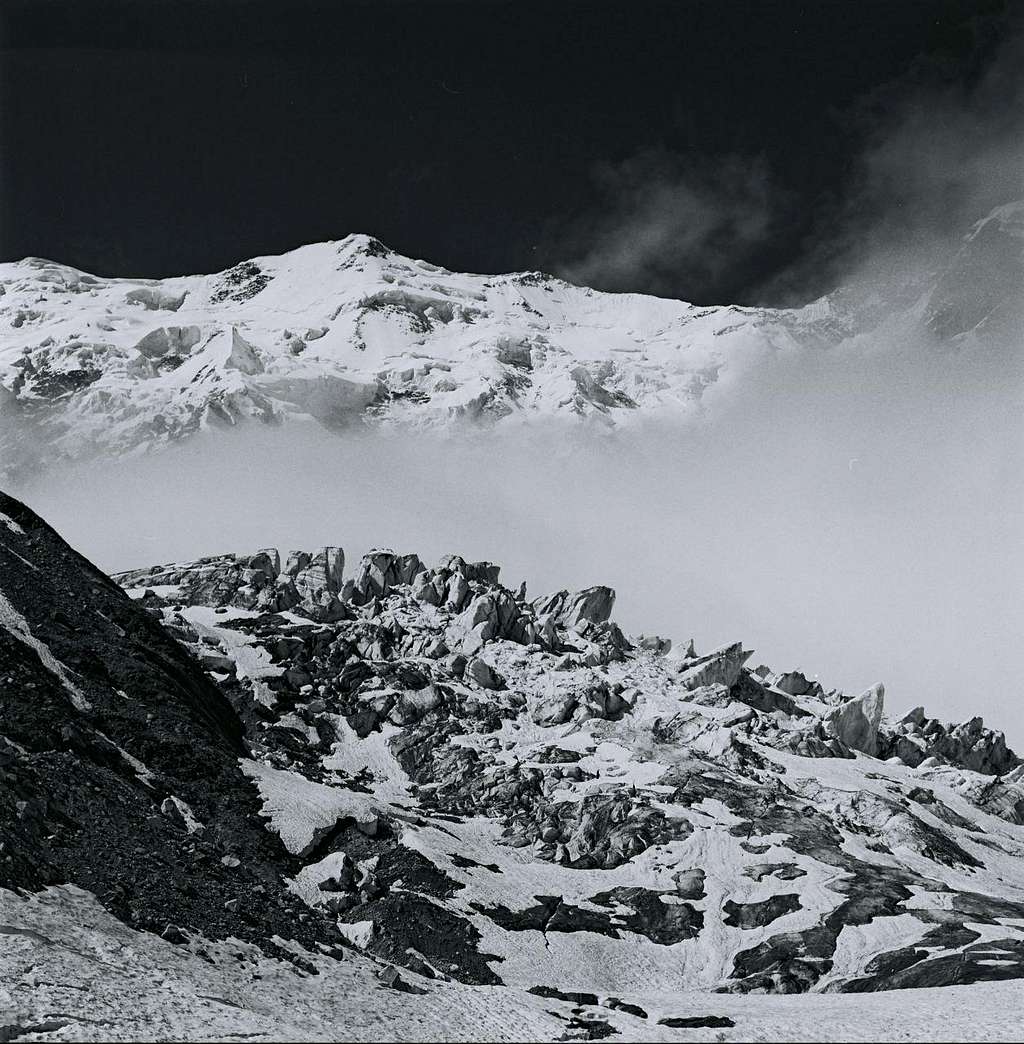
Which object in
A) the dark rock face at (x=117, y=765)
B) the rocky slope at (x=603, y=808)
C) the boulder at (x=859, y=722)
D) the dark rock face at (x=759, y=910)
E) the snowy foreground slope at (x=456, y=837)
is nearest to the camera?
the snowy foreground slope at (x=456, y=837)

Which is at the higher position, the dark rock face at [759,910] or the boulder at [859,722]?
the boulder at [859,722]

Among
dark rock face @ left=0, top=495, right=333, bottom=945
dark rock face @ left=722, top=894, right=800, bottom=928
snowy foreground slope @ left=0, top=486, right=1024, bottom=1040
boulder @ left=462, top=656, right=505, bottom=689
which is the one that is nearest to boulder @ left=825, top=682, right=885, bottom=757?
snowy foreground slope @ left=0, top=486, right=1024, bottom=1040

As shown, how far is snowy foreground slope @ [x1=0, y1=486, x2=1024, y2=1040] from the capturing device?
187 ft

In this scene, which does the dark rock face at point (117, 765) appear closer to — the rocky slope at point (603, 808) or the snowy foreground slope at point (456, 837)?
the snowy foreground slope at point (456, 837)

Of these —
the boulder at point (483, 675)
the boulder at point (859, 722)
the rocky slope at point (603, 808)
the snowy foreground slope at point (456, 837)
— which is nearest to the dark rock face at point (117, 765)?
the snowy foreground slope at point (456, 837)

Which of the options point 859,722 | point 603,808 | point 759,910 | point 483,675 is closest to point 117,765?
point 603,808

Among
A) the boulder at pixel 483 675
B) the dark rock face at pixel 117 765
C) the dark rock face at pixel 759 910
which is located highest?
Answer: the boulder at pixel 483 675

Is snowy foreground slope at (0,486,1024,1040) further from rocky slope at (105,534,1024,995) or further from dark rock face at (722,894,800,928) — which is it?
rocky slope at (105,534,1024,995)

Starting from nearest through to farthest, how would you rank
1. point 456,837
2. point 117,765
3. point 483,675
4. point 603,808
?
point 117,765
point 456,837
point 603,808
point 483,675

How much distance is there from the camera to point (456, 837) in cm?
11806

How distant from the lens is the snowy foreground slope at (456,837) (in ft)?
187

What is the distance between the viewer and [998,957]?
7881cm

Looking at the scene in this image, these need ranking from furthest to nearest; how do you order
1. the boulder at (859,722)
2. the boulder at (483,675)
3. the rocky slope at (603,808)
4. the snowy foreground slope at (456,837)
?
the boulder at (859,722) → the boulder at (483,675) → the rocky slope at (603,808) → the snowy foreground slope at (456,837)

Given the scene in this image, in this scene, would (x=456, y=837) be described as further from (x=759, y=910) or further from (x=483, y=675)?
(x=483, y=675)
